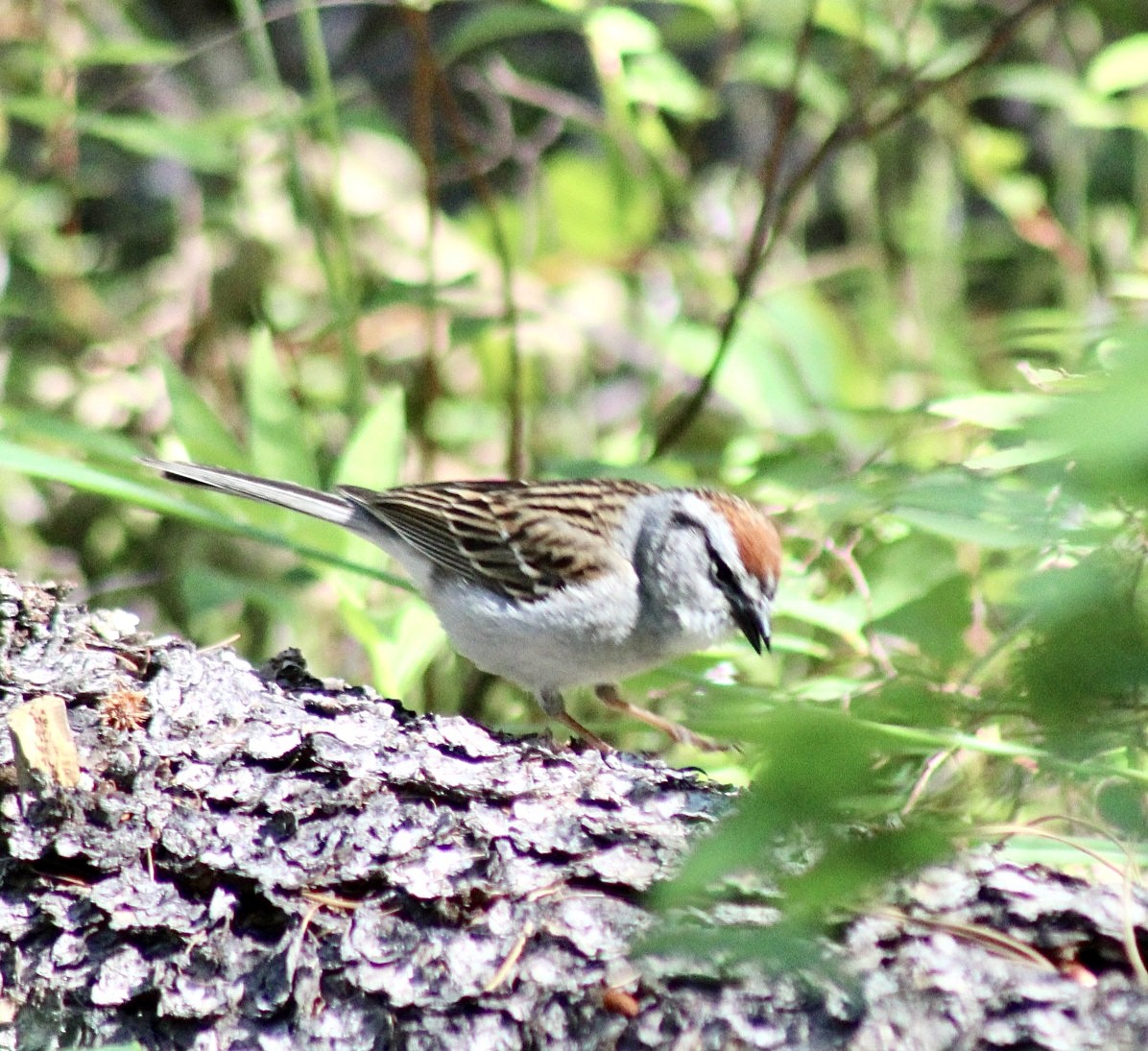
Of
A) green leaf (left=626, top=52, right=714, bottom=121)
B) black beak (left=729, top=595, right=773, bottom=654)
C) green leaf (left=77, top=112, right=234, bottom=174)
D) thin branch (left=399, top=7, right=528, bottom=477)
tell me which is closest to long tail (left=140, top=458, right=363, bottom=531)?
thin branch (left=399, top=7, right=528, bottom=477)

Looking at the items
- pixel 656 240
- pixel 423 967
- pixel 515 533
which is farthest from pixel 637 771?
pixel 656 240

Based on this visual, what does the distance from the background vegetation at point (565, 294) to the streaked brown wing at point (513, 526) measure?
10 cm

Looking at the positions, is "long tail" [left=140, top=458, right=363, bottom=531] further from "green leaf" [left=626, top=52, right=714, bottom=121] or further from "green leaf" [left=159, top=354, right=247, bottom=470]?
"green leaf" [left=626, top=52, right=714, bottom=121]

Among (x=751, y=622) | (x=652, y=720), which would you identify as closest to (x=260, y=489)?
(x=652, y=720)

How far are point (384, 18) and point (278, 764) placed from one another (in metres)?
5.26

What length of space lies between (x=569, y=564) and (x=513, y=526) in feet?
0.64

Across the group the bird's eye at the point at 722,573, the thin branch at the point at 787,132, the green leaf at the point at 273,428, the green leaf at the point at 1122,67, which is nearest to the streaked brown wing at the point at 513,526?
the green leaf at the point at 273,428

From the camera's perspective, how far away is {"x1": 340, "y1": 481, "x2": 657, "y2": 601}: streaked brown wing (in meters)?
3.10

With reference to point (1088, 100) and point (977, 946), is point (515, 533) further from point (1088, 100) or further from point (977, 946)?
point (1088, 100)

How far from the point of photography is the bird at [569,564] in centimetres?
290

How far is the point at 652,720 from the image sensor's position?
2.89m

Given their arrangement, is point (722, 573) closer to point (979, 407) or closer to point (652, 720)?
point (652, 720)

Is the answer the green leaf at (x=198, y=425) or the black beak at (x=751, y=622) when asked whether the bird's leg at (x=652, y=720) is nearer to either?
the black beak at (x=751, y=622)

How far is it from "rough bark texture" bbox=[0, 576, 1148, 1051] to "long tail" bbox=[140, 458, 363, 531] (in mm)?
827
